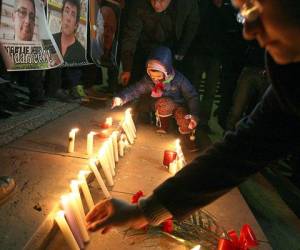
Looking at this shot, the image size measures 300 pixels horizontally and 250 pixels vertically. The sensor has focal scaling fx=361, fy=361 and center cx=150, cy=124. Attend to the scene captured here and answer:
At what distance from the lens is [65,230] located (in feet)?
6.86

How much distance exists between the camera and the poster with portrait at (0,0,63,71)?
13.6 ft

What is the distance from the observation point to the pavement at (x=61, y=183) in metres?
2.34

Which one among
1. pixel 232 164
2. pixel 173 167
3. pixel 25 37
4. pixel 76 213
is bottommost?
pixel 173 167

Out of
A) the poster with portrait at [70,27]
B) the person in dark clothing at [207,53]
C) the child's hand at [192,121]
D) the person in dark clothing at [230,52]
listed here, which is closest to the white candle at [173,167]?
the child's hand at [192,121]

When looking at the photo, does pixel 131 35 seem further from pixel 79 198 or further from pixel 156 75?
pixel 79 198

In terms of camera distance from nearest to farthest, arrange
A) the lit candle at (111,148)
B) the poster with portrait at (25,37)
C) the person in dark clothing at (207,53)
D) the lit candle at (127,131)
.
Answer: the lit candle at (111,148) → the poster with portrait at (25,37) → the lit candle at (127,131) → the person in dark clothing at (207,53)

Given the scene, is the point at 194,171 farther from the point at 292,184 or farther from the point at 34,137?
the point at 292,184

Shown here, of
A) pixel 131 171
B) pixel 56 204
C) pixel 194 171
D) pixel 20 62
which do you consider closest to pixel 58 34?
pixel 20 62

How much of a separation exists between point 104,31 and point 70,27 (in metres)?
1.68

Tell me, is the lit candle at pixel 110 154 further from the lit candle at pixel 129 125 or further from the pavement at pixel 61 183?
the lit candle at pixel 129 125

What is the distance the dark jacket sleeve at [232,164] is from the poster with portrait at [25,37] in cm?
336

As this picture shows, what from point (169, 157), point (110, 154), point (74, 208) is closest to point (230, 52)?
point (169, 157)

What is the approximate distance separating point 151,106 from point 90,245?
11.9 feet

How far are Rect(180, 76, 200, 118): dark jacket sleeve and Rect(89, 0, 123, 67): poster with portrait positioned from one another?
7.52ft
